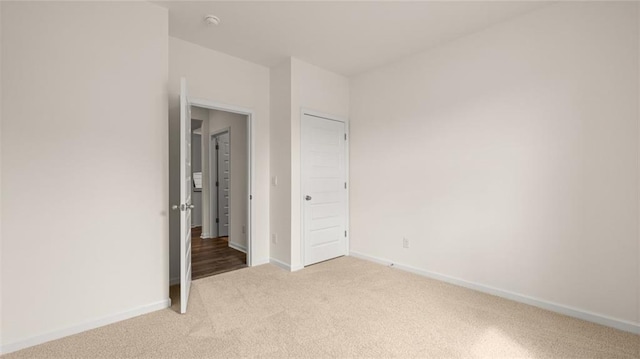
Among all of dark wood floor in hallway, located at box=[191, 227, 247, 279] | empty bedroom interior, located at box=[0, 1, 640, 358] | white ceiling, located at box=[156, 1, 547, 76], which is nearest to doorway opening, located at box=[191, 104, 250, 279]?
dark wood floor in hallway, located at box=[191, 227, 247, 279]

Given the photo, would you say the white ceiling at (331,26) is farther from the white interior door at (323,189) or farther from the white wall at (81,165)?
the white interior door at (323,189)

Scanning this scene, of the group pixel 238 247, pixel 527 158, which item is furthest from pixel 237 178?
pixel 527 158

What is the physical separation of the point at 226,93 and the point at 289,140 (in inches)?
36.5

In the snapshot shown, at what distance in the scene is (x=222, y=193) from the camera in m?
5.68

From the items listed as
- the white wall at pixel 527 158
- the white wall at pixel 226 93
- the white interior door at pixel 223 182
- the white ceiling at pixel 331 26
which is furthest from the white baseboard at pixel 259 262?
the white ceiling at pixel 331 26

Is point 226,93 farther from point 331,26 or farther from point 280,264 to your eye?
point 280,264

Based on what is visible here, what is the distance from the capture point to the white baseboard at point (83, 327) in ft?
6.38

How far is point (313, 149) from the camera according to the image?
3873mm

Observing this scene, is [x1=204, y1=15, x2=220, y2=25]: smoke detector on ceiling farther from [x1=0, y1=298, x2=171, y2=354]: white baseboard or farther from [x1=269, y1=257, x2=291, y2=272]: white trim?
[x1=269, y1=257, x2=291, y2=272]: white trim

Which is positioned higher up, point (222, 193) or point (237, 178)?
point (237, 178)

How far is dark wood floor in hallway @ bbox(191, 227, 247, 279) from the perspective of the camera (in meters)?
3.62

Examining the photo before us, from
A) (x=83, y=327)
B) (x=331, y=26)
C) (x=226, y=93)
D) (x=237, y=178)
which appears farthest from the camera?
(x=237, y=178)

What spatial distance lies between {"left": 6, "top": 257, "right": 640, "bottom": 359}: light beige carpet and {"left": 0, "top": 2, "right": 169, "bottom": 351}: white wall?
1.03ft

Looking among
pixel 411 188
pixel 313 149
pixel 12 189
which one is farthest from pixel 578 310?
pixel 12 189
